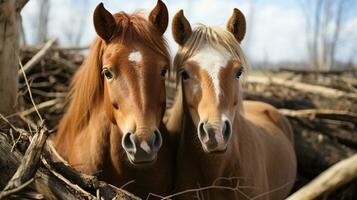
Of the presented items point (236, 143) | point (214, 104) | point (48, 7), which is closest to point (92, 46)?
point (214, 104)

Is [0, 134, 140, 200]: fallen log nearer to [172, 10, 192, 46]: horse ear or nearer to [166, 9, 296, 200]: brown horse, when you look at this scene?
[166, 9, 296, 200]: brown horse

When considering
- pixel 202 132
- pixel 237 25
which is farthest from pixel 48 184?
pixel 237 25

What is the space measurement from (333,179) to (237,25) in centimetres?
211

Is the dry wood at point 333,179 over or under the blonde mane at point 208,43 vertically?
under

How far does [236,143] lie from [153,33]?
1.14 meters

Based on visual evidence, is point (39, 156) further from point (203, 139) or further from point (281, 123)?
point (281, 123)

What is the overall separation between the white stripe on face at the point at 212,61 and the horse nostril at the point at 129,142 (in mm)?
647

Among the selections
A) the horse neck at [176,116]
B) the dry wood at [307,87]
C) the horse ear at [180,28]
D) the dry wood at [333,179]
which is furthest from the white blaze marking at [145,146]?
the dry wood at [307,87]

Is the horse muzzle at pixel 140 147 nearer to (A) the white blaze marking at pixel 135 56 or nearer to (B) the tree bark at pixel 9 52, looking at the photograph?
(A) the white blaze marking at pixel 135 56

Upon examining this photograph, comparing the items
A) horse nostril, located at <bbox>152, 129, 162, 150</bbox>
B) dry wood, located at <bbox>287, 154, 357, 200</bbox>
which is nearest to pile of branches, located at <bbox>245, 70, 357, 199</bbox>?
horse nostril, located at <bbox>152, 129, 162, 150</bbox>

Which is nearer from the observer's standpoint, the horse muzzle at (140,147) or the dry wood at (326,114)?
the horse muzzle at (140,147)

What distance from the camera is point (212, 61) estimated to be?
3088mm

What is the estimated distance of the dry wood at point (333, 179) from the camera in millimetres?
1604

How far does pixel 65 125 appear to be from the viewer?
3932mm
